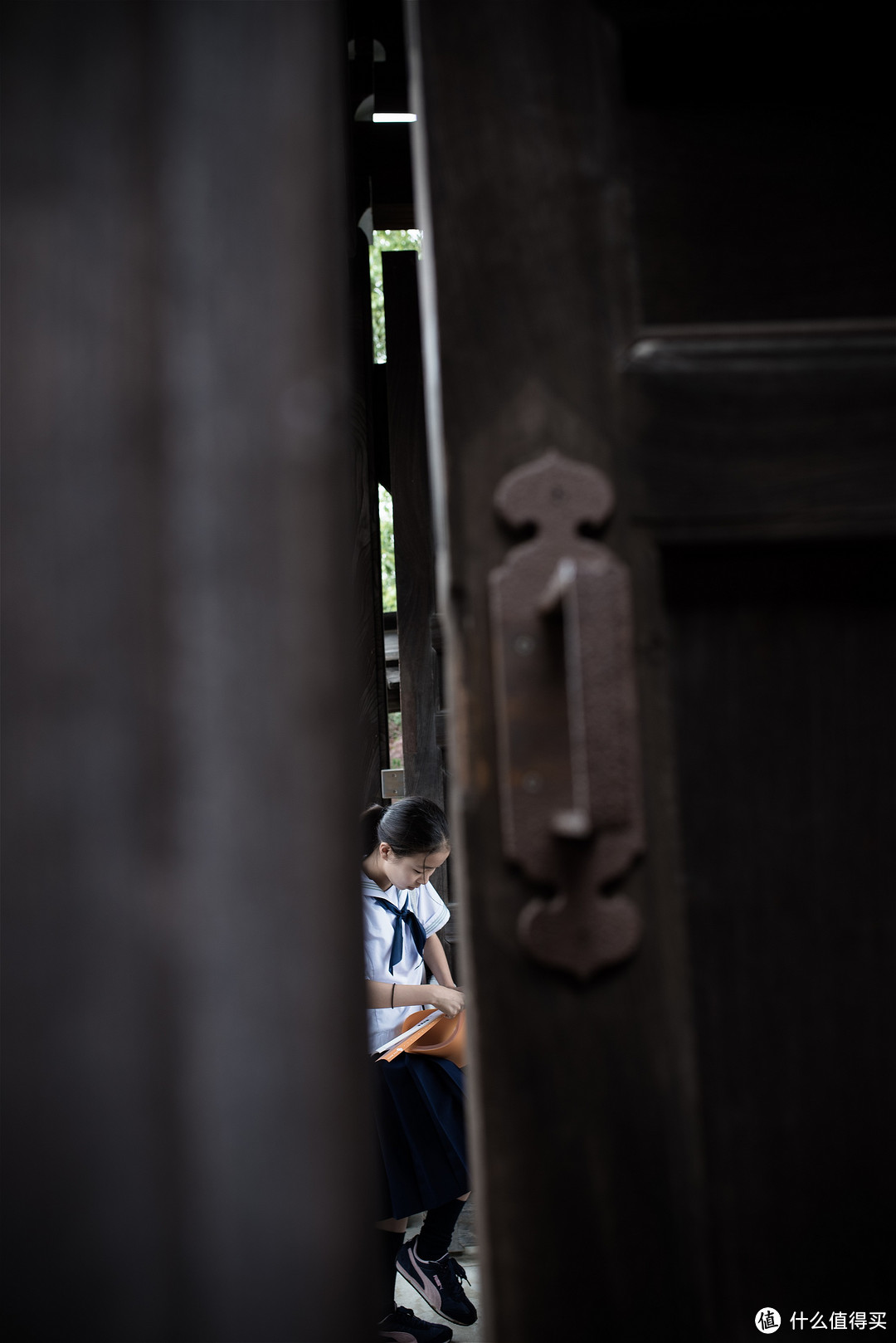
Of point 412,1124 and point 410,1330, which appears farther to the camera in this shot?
point 412,1124

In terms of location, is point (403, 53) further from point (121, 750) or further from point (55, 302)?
point (121, 750)

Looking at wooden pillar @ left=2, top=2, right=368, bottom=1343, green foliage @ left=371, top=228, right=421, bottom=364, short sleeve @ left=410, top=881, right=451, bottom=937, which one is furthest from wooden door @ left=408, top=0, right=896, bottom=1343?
green foliage @ left=371, top=228, right=421, bottom=364

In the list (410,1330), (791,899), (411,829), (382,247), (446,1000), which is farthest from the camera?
(382,247)

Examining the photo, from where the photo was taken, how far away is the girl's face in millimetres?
2412

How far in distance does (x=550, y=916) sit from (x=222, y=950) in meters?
0.20

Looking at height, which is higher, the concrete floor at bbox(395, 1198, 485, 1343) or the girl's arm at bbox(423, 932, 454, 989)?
the girl's arm at bbox(423, 932, 454, 989)

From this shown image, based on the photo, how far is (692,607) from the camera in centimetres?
63

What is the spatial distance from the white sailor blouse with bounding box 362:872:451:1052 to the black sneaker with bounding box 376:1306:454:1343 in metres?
0.57

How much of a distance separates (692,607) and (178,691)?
36 centimetres

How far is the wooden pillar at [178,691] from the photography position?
48 cm

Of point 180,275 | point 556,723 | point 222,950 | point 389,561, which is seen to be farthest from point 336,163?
point 389,561

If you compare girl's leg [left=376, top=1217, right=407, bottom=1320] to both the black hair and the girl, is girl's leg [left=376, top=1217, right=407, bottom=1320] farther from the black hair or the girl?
the black hair

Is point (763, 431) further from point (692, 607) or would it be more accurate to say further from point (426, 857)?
point (426, 857)

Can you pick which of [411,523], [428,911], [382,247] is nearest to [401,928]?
[428,911]
